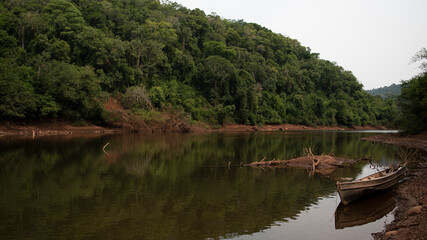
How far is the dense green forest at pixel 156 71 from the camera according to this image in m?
53.8

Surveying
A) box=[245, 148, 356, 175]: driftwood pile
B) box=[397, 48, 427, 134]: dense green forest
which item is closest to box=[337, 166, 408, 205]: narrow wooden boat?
box=[245, 148, 356, 175]: driftwood pile

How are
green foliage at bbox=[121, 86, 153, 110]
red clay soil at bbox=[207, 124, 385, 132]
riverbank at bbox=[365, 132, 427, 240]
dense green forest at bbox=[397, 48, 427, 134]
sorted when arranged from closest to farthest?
riverbank at bbox=[365, 132, 427, 240] → dense green forest at bbox=[397, 48, 427, 134] → green foliage at bbox=[121, 86, 153, 110] → red clay soil at bbox=[207, 124, 385, 132]

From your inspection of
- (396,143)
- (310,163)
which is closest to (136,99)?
(310,163)

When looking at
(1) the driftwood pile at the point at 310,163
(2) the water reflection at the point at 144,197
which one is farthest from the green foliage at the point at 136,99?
(1) the driftwood pile at the point at 310,163

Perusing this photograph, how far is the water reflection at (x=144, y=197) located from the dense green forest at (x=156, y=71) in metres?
31.7

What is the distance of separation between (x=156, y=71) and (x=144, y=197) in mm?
63927

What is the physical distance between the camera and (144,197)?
14.1m

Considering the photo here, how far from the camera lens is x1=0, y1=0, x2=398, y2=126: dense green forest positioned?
53.8 metres

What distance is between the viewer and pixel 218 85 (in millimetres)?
86062

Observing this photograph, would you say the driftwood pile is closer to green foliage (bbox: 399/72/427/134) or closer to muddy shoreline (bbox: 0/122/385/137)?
green foliage (bbox: 399/72/427/134)

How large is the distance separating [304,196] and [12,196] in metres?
13.3

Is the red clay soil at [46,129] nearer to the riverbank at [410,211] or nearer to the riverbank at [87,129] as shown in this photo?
the riverbank at [87,129]

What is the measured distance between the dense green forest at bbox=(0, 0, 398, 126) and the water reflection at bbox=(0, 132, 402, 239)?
104 ft

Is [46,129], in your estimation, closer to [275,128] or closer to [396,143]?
[396,143]
